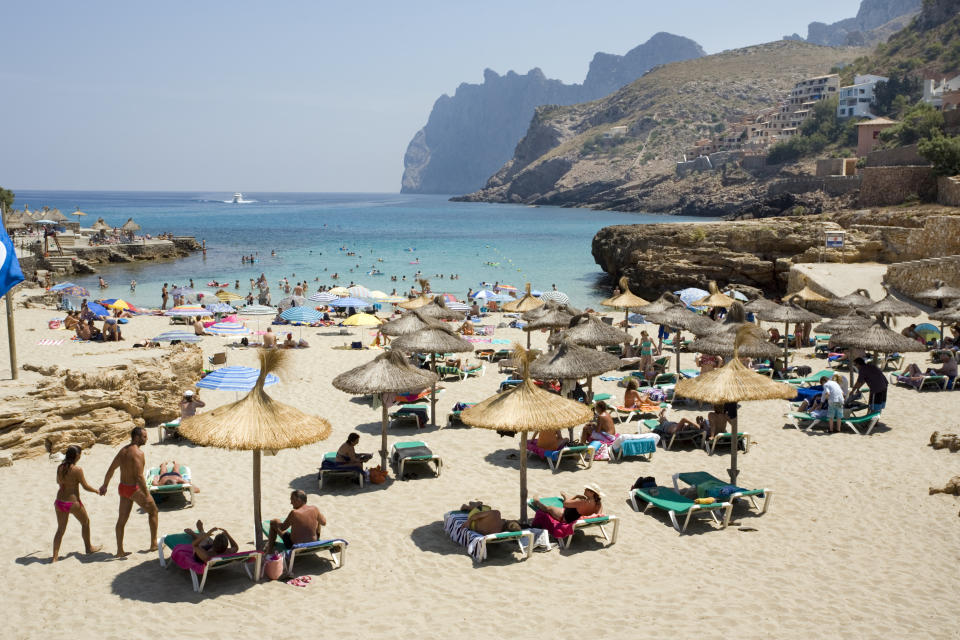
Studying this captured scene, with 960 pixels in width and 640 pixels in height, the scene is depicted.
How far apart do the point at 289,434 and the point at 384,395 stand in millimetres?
2757

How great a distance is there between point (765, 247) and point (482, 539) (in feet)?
88.9

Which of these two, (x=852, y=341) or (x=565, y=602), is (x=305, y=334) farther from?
(x=565, y=602)

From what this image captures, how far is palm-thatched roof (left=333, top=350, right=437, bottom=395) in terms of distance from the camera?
9.00 m

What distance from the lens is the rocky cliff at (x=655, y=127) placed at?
13375 centimetres

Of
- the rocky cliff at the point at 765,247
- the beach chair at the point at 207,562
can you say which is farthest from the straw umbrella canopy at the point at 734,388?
the rocky cliff at the point at 765,247

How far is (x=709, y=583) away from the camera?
6.30 m

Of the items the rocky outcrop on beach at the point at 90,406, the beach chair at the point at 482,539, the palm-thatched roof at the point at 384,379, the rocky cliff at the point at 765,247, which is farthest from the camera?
the rocky cliff at the point at 765,247

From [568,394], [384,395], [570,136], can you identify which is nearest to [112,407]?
[384,395]

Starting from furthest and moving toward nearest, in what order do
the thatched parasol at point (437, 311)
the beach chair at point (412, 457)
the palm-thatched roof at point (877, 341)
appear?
1. the thatched parasol at point (437, 311)
2. the palm-thatched roof at point (877, 341)
3. the beach chair at point (412, 457)

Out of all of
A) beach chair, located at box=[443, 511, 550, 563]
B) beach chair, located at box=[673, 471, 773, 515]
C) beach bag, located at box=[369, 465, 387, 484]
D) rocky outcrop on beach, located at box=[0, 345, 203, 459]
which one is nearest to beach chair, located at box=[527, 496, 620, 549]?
beach chair, located at box=[443, 511, 550, 563]

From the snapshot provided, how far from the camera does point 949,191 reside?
3262 centimetres

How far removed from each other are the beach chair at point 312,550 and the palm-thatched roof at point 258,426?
0.87 m

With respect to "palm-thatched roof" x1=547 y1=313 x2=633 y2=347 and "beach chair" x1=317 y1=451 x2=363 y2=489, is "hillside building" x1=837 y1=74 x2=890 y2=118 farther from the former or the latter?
"beach chair" x1=317 y1=451 x2=363 y2=489

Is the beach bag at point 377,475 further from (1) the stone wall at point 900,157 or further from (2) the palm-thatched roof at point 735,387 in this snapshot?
(1) the stone wall at point 900,157
